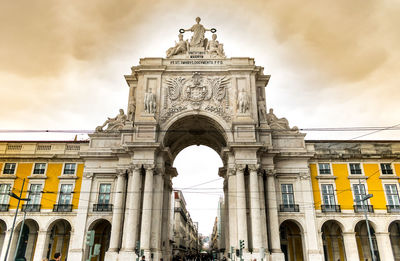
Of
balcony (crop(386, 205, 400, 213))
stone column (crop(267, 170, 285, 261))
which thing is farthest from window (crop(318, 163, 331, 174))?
balcony (crop(386, 205, 400, 213))

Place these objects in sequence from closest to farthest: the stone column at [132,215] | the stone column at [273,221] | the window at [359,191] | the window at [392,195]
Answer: the stone column at [132,215], the stone column at [273,221], the window at [392,195], the window at [359,191]

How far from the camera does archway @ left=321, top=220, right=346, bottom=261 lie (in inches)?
1240

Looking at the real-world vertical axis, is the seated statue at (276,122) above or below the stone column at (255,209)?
above

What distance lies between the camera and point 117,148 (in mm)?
32531

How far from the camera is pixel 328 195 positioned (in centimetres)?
3194

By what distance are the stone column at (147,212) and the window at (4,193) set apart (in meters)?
15.9

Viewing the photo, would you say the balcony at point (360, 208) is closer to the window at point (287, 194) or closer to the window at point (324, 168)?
the window at point (324, 168)

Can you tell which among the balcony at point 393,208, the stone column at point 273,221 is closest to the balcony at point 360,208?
the balcony at point 393,208

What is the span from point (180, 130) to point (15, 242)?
21215 mm

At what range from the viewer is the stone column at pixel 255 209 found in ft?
89.7

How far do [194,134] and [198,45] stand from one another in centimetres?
1115

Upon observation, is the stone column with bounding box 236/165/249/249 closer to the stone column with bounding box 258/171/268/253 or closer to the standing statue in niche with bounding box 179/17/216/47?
the stone column with bounding box 258/171/268/253

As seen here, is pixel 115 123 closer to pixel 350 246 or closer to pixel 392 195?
pixel 350 246

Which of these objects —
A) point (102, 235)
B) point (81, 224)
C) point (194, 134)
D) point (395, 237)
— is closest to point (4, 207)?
point (81, 224)
